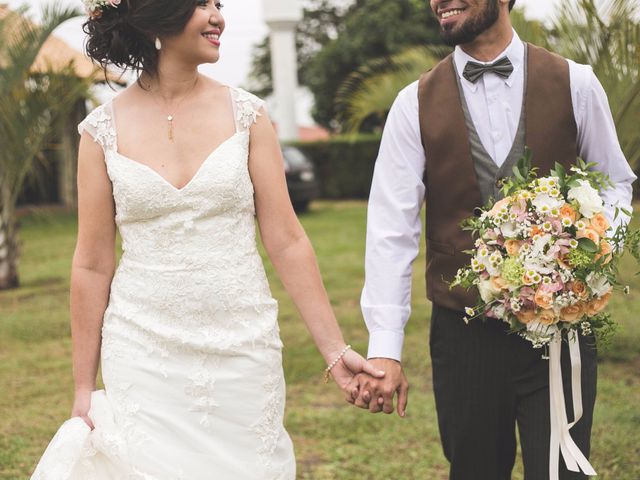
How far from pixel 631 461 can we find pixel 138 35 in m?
3.75

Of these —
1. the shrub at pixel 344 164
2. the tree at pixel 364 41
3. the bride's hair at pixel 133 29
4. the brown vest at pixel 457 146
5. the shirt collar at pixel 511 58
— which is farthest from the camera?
the tree at pixel 364 41

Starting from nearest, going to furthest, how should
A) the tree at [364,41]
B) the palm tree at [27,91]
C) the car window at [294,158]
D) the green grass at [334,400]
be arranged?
1. the green grass at [334,400]
2. the palm tree at [27,91]
3. the car window at [294,158]
4. the tree at [364,41]

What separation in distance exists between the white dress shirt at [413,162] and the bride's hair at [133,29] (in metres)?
0.83

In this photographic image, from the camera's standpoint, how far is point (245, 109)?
11.1ft

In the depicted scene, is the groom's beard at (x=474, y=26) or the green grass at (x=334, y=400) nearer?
the groom's beard at (x=474, y=26)

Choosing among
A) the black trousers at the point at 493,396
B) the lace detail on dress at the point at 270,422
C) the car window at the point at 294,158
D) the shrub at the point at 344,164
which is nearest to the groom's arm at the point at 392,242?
the black trousers at the point at 493,396

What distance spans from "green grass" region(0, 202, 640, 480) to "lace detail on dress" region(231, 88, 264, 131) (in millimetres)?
2823

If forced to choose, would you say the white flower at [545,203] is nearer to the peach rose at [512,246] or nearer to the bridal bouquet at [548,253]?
the bridal bouquet at [548,253]

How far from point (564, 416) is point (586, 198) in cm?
75

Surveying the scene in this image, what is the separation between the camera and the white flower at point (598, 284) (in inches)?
121

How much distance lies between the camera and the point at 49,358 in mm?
8781

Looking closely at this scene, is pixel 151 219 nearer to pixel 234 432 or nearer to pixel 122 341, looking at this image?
pixel 122 341

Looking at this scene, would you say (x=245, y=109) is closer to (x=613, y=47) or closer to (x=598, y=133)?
(x=598, y=133)

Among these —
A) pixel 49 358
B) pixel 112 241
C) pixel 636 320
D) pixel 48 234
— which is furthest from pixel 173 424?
pixel 48 234
